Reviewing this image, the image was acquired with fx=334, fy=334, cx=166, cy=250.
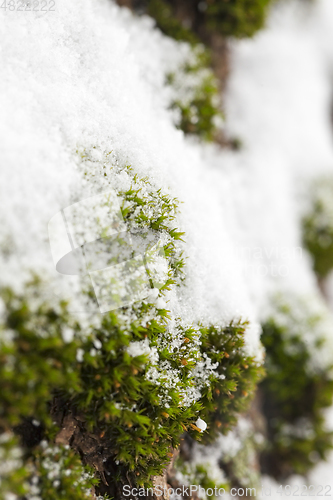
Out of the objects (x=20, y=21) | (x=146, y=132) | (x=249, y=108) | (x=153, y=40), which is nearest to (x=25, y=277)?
(x=146, y=132)

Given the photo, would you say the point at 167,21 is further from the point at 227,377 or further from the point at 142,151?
the point at 227,377

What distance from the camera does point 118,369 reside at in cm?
247

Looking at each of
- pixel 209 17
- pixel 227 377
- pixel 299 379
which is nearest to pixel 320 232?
pixel 299 379

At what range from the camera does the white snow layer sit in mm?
2457

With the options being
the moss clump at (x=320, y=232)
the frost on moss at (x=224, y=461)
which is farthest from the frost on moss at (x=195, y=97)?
the frost on moss at (x=224, y=461)

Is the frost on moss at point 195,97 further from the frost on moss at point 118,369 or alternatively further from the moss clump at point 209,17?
the frost on moss at point 118,369

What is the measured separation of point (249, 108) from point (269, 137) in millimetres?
742

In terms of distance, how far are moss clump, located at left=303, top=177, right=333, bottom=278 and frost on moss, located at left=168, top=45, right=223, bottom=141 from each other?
3.02 m

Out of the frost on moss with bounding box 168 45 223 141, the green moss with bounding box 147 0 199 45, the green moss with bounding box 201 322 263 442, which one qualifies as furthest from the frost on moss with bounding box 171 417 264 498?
the green moss with bounding box 147 0 199 45

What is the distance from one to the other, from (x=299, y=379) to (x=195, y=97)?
4672mm

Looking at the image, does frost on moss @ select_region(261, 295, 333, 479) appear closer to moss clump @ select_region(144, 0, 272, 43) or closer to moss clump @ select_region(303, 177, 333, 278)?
moss clump @ select_region(303, 177, 333, 278)

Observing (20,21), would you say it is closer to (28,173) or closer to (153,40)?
(28,173)

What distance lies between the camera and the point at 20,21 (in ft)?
10.2

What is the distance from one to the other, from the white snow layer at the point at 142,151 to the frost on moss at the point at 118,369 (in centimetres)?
21
